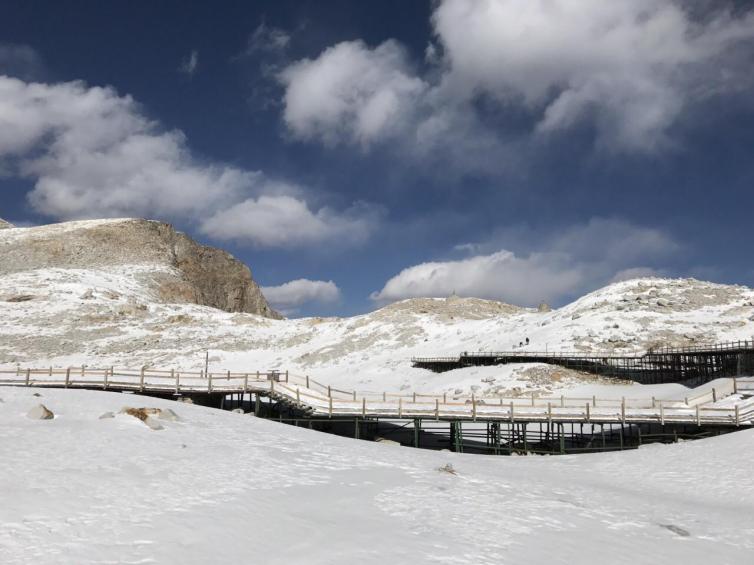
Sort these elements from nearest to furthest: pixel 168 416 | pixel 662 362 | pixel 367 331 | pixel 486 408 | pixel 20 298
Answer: pixel 168 416
pixel 486 408
pixel 662 362
pixel 367 331
pixel 20 298

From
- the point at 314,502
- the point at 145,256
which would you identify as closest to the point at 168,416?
the point at 314,502

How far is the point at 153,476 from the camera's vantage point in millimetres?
14359

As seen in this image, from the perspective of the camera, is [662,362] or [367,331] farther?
[367,331]

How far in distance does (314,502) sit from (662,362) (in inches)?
2134

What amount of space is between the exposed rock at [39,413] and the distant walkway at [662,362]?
51106 mm

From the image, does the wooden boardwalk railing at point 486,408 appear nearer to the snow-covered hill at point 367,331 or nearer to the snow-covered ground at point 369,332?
the snow-covered ground at point 369,332

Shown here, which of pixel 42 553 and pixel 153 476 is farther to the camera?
pixel 153 476

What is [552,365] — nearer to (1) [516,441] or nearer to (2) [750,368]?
(2) [750,368]

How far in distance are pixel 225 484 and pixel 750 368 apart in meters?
49.8

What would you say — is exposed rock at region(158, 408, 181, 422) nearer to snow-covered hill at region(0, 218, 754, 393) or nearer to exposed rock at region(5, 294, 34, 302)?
snow-covered hill at region(0, 218, 754, 393)

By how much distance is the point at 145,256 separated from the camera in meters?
167

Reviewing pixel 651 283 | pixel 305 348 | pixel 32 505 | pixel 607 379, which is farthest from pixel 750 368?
pixel 305 348

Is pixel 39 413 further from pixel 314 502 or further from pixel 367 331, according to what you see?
pixel 367 331

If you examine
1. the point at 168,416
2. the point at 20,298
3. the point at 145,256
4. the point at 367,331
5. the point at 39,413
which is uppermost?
the point at 145,256
